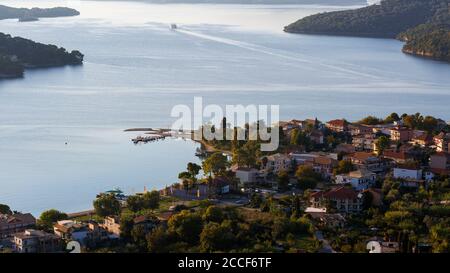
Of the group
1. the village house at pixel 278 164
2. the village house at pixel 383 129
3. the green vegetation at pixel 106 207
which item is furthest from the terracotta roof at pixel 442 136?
the green vegetation at pixel 106 207

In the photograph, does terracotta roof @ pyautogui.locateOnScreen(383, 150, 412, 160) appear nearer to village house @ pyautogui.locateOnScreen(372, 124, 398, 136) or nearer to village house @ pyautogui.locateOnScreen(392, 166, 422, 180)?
village house @ pyautogui.locateOnScreen(392, 166, 422, 180)

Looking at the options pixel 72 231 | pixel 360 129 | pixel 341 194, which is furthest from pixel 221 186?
pixel 360 129

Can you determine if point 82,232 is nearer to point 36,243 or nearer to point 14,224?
point 36,243

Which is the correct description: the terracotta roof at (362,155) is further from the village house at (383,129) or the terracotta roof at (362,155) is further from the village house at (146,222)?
the village house at (146,222)

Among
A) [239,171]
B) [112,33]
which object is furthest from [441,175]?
[112,33]

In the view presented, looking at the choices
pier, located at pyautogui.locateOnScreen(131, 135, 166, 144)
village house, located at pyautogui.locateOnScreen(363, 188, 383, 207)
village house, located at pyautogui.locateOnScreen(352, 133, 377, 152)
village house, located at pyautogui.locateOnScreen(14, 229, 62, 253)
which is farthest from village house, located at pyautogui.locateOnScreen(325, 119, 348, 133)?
village house, located at pyautogui.locateOnScreen(14, 229, 62, 253)

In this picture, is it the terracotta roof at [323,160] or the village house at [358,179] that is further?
the terracotta roof at [323,160]

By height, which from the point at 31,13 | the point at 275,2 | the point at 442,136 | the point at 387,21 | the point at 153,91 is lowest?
the point at 153,91

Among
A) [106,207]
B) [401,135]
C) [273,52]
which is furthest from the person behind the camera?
[273,52]

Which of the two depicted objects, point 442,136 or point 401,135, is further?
point 401,135
